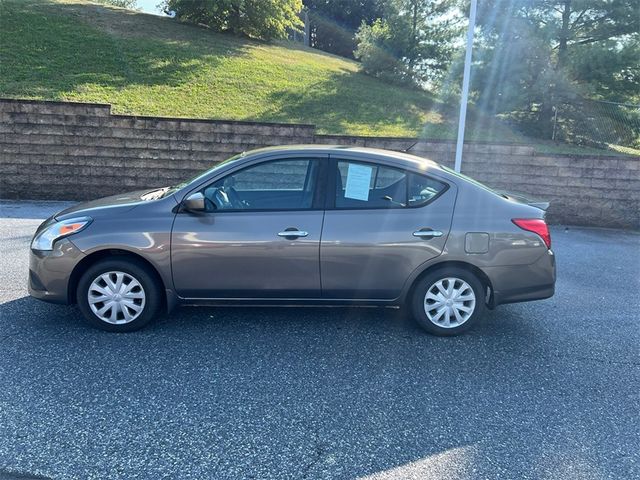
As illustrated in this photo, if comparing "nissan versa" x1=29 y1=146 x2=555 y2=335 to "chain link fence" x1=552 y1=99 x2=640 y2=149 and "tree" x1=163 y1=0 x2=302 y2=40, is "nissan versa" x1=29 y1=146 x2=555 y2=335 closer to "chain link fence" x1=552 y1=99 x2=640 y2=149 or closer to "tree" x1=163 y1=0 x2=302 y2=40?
"chain link fence" x1=552 y1=99 x2=640 y2=149

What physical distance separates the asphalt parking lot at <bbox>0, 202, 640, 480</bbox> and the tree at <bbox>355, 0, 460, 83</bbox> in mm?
13437

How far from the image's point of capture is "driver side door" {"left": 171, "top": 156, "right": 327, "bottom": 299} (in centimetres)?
401

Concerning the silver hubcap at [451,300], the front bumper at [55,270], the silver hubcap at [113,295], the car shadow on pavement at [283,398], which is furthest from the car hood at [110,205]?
the silver hubcap at [451,300]

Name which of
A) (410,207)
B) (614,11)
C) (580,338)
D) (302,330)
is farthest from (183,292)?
(614,11)

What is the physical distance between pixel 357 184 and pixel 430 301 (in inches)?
45.0

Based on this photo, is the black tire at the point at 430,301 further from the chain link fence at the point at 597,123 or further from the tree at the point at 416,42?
the tree at the point at 416,42

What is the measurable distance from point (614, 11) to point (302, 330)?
1167cm

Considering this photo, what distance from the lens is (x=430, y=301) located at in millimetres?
4215

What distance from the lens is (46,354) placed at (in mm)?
3703

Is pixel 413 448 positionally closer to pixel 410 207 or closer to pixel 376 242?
pixel 376 242

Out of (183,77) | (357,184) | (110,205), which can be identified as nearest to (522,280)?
(357,184)

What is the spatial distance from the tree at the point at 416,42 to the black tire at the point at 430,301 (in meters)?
13.7

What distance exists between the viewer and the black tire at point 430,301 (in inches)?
164

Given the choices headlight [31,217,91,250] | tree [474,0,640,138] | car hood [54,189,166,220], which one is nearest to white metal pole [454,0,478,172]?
tree [474,0,640,138]
